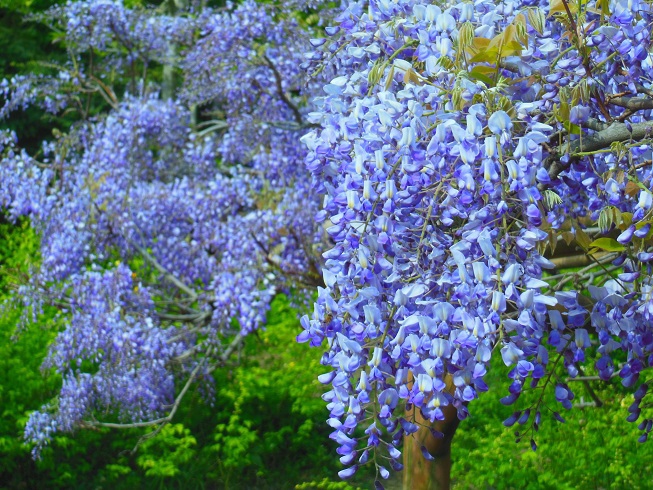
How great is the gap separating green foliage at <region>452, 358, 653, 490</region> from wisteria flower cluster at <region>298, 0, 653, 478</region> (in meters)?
2.63

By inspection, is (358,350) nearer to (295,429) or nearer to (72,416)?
(72,416)

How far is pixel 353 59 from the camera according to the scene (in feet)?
9.20

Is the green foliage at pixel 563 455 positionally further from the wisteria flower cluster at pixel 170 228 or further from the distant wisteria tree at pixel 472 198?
the distant wisteria tree at pixel 472 198

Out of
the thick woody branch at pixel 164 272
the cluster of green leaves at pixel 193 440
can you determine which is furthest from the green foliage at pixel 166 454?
the thick woody branch at pixel 164 272

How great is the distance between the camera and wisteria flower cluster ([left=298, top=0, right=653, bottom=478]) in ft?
6.61

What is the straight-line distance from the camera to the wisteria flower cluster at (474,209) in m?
2.01

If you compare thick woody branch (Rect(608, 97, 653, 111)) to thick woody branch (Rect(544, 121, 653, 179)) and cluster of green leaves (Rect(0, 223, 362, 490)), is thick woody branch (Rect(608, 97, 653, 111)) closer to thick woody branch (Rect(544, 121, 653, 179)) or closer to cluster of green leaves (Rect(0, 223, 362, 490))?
thick woody branch (Rect(544, 121, 653, 179))

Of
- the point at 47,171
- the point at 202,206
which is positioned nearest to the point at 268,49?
the point at 202,206

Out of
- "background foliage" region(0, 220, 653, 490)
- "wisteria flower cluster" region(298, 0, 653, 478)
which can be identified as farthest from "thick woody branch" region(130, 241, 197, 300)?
"wisteria flower cluster" region(298, 0, 653, 478)

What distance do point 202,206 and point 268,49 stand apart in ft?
4.53

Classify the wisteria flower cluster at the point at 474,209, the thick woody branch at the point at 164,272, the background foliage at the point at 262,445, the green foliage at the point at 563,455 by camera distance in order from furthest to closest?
the thick woody branch at the point at 164,272
the background foliage at the point at 262,445
the green foliage at the point at 563,455
the wisteria flower cluster at the point at 474,209

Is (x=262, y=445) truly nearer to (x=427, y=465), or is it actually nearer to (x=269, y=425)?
(x=269, y=425)

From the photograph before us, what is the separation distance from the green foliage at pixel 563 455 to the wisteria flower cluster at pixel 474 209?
8.64 feet

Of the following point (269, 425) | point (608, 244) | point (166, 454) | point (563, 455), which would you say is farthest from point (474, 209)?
point (269, 425)
